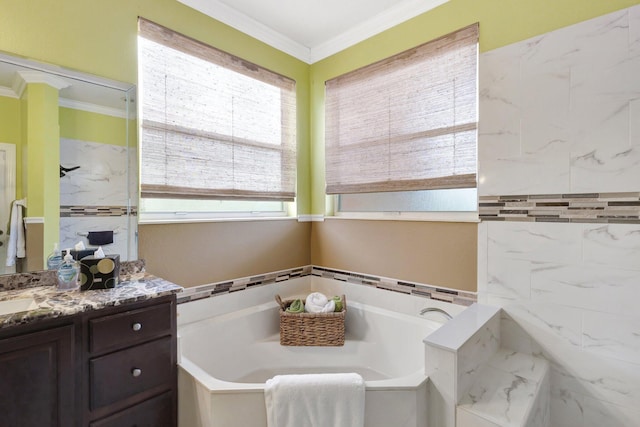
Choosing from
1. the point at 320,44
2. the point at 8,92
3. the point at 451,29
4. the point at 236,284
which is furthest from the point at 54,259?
the point at 451,29

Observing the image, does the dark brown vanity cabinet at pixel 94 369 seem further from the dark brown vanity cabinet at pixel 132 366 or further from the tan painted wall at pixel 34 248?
the tan painted wall at pixel 34 248

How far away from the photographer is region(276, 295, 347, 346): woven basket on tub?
7.13 ft

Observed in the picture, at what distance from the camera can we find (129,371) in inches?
53.2

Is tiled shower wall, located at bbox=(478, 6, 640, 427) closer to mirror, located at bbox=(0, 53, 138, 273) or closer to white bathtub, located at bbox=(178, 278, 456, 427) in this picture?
white bathtub, located at bbox=(178, 278, 456, 427)

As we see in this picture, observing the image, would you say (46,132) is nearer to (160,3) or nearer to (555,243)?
(160,3)

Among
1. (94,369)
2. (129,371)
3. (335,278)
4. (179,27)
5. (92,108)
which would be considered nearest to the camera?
(94,369)

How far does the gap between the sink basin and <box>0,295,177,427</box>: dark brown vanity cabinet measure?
0.67 feet

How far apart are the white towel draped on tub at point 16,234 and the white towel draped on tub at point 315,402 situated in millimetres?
1288

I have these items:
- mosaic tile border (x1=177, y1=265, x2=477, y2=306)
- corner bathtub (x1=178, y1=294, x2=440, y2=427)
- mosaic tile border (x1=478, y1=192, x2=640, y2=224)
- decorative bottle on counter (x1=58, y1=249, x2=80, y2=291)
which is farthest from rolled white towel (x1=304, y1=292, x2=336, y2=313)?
decorative bottle on counter (x1=58, y1=249, x2=80, y2=291)

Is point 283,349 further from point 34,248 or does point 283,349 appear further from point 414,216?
point 34,248

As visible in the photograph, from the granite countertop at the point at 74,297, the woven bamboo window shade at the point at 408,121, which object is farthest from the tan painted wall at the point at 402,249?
the granite countertop at the point at 74,297

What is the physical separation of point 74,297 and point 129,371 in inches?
15.4

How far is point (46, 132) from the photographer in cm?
152

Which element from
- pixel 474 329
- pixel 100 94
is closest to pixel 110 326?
pixel 100 94
